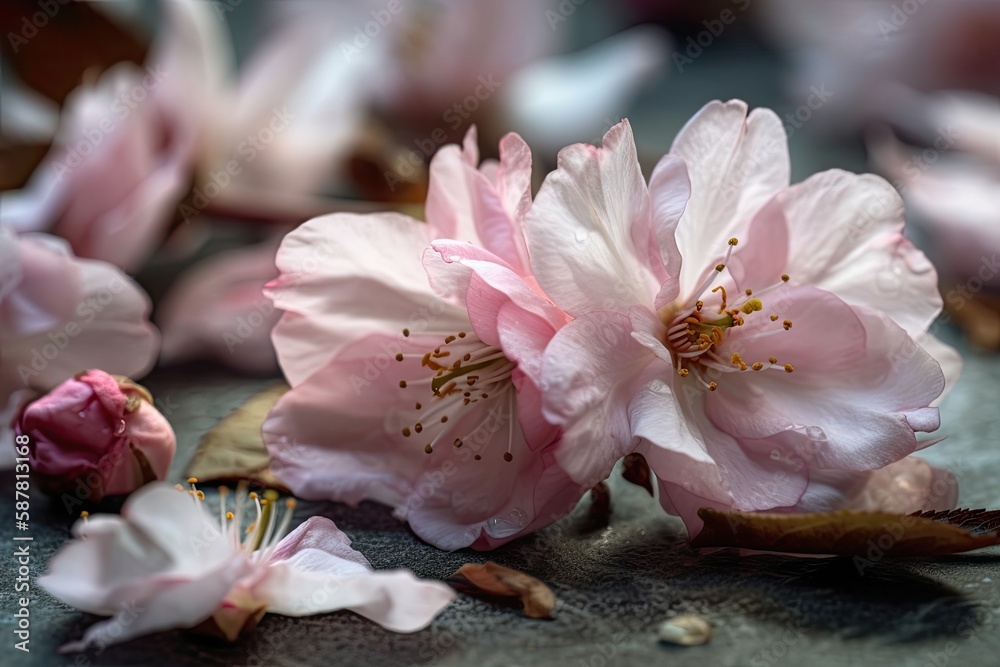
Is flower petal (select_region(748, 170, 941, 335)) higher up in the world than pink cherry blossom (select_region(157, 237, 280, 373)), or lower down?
higher up

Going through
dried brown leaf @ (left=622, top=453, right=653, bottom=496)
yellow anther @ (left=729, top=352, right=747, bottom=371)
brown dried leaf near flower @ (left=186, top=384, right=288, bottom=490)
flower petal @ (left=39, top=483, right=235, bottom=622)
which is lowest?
brown dried leaf near flower @ (left=186, top=384, right=288, bottom=490)

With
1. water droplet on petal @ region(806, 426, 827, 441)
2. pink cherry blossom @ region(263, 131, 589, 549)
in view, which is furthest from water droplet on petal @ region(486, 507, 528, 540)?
water droplet on petal @ region(806, 426, 827, 441)

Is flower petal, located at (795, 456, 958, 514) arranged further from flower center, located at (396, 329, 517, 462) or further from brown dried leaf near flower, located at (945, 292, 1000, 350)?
brown dried leaf near flower, located at (945, 292, 1000, 350)

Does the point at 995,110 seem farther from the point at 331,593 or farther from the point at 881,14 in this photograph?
the point at 331,593

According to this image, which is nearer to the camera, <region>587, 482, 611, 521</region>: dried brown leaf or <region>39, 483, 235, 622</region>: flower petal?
<region>39, 483, 235, 622</region>: flower petal

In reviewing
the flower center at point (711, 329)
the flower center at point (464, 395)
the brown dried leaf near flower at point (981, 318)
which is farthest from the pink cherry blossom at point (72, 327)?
the brown dried leaf near flower at point (981, 318)

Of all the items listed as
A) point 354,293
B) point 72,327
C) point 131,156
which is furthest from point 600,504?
point 131,156

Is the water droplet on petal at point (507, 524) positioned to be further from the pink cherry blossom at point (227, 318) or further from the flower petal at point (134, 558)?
the pink cherry blossom at point (227, 318)
